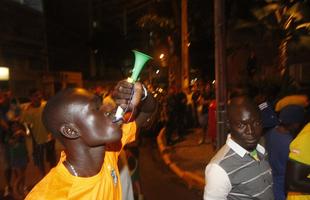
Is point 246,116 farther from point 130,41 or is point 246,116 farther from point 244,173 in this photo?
point 130,41

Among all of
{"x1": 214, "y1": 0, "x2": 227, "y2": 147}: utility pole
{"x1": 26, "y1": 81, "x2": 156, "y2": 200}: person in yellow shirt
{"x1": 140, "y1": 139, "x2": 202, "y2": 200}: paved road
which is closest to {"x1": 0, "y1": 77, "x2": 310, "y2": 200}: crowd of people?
{"x1": 26, "y1": 81, "x2": 156, "y2": 200}: person in yellow shirt

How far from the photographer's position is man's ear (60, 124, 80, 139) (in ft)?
8.01

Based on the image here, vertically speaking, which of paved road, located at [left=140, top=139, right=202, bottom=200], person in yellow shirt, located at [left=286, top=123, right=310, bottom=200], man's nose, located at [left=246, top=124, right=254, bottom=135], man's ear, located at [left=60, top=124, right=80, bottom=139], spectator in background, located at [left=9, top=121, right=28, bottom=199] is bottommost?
paved road, located at [left=140, top=139, right=202, bottom=200]

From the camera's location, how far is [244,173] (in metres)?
2.87

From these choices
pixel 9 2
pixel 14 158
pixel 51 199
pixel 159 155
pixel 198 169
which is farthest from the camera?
pixel 9 2

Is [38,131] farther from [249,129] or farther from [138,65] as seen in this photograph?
[249,129]

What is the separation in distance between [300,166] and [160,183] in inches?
224

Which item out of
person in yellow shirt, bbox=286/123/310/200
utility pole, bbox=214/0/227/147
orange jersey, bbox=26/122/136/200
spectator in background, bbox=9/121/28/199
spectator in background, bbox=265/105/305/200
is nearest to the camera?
orange jersey, bbox=26/122/136/200

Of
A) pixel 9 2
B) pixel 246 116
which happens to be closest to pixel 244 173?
pixel 246 116

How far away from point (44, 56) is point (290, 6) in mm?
20061

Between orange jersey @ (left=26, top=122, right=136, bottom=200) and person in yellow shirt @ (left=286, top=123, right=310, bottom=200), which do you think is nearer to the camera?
orange jersey @ (left=26, top=122, right=136, bottom=200)

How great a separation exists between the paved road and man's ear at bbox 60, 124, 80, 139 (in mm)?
5258

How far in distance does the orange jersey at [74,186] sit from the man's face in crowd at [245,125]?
97 cm

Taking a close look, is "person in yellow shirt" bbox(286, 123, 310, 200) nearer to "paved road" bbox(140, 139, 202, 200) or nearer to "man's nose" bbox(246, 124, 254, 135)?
"man's nose" bbox(246, 124, 254, 135)
